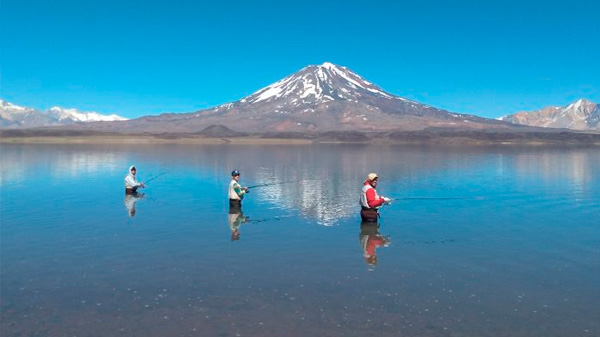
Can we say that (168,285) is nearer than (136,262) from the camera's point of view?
Yes

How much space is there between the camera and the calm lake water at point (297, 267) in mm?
8359

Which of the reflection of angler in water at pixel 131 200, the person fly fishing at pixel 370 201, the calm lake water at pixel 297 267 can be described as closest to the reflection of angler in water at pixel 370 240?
the calm lake water at pixel 297 267

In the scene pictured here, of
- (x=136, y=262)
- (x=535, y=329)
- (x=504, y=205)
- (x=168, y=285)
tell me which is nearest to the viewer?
(x=535, y=329)

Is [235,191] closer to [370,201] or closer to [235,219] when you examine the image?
[235,219]

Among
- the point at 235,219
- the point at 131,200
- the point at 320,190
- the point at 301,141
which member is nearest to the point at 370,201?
the point at 235,219

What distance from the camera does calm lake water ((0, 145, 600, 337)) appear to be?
8359 millimetres

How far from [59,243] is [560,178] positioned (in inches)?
1140

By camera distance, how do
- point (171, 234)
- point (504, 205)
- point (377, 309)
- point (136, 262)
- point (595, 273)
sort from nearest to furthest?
point (377, 309)
point (595, 273)
point (136, 262)
point (171, 234)
point (504, 205)

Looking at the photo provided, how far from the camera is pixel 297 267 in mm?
11414

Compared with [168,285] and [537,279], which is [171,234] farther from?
[537,279]

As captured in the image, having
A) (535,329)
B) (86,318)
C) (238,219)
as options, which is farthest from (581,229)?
(86,318)

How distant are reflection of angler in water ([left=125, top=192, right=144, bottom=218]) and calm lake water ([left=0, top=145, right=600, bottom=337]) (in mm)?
168

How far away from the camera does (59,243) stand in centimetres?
1347

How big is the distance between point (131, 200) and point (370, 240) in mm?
11543
